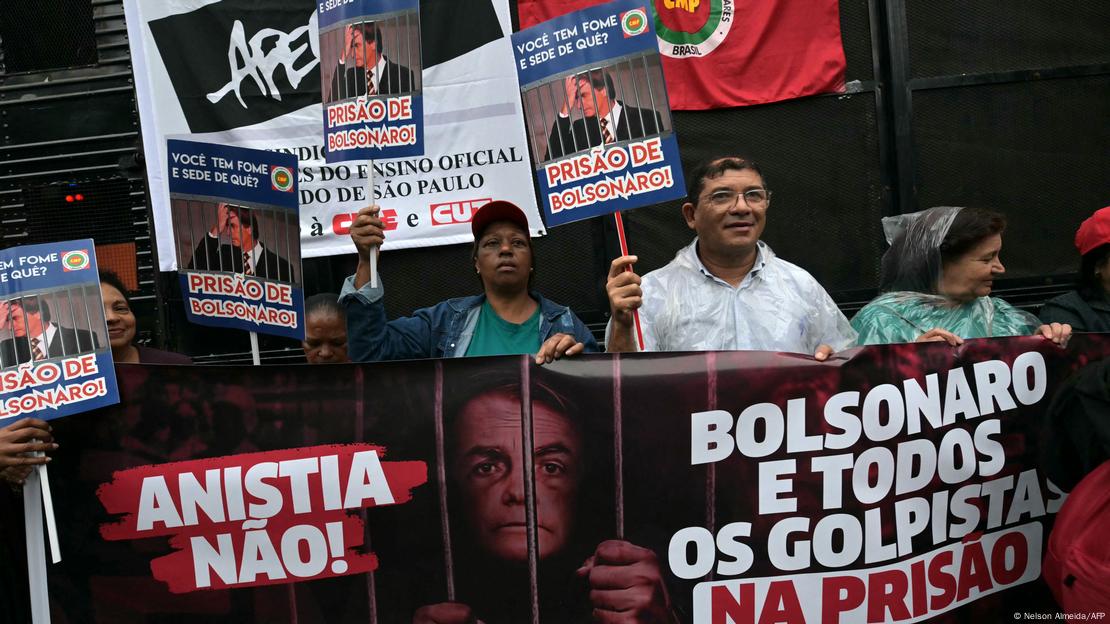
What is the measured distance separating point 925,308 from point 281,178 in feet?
7.70

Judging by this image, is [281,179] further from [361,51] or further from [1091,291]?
[1091,291]

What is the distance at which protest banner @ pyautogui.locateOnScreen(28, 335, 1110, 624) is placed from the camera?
11.4 feet

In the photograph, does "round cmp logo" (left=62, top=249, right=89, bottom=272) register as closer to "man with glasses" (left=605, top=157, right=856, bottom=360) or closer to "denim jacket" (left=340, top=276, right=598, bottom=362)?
"denim jacket" (left=340, top=276, right=598, bottom=362)

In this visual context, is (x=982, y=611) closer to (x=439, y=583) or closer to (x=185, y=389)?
(x=439, y=583)

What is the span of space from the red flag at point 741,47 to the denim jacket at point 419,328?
6.19 feet

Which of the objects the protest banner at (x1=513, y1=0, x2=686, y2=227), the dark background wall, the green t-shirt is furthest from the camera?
the dark background wall

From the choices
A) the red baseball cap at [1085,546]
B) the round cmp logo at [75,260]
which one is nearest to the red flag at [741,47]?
the round cmp logo at [75,260]

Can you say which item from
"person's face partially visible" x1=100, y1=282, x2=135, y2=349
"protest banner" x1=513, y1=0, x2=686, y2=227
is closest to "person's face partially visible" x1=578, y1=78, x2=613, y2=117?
"protest banner" x1=513, y1=0, x2=686, y2=227

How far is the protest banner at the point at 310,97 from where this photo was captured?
554 cm

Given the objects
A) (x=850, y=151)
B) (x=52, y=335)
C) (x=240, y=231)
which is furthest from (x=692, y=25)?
(x=52, y=335)

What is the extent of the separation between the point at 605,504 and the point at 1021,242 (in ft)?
10.8

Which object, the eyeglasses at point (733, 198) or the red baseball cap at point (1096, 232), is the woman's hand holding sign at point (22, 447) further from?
the red baseball cap at point (1096, 232)

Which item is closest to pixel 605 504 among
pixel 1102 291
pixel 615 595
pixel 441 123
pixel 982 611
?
pixel 615 595

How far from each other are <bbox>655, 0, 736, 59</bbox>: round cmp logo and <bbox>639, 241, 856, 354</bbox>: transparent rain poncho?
6.32 ft
